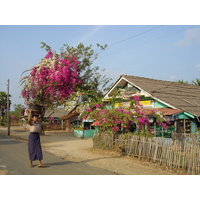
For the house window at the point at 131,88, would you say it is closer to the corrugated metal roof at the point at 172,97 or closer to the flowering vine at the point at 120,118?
the corrugated metal roof at the point at 172,97

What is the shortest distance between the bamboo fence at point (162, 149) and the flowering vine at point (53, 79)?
7261 millimetres

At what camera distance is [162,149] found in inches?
339

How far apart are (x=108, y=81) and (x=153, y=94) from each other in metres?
6.69

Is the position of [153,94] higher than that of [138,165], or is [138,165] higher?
[153,94]

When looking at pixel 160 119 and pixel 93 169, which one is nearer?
pixel 93 169

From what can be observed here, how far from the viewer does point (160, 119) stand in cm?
1159

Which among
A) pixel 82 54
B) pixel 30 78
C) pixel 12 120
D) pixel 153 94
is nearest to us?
pixel 153 94

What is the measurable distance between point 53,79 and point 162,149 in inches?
436

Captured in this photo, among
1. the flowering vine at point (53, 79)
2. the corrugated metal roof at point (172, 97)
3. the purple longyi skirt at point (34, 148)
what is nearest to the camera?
the purple longyi skirt at point (34, 148)

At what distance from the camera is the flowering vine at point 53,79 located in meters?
17.3

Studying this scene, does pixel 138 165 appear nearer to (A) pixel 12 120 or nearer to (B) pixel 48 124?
(B) pixel 48 124

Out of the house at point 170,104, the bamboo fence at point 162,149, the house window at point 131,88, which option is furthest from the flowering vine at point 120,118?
the house window at point 131,88

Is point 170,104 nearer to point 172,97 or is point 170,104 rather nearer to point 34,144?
point 172,97

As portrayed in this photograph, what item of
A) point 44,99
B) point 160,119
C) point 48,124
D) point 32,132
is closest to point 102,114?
point 160,119
